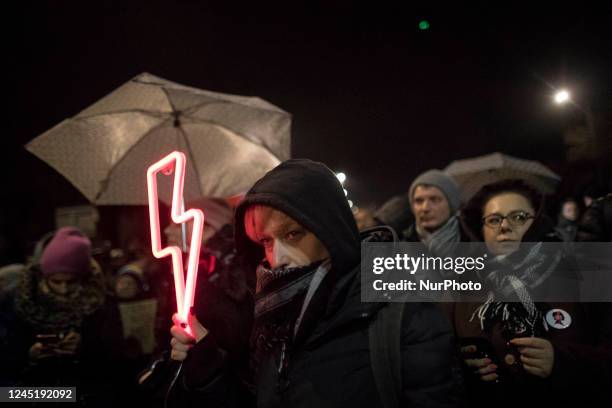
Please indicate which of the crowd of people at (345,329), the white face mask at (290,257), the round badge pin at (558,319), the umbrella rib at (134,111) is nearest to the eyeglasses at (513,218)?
the crowd of people at (345,329)

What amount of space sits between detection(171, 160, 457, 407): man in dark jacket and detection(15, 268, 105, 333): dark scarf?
2.03 metres

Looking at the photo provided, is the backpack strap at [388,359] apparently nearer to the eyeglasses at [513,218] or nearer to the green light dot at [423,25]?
the eyeglasses at [513,218]

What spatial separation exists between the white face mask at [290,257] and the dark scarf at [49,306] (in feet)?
8.30

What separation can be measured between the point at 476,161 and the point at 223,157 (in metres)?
4.62

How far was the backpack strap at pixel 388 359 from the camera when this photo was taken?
5.36ft

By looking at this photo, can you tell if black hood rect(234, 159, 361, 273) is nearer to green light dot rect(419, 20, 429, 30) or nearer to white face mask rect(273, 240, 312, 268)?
white face mask rect(273, 240, 312, 268)

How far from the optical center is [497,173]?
20.5 ft

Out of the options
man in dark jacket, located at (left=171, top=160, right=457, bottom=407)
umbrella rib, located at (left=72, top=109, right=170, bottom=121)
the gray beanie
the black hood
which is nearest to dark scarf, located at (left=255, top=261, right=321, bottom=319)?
man in dark jacket, located at (left=171, top=160, right=457, bottom=407)

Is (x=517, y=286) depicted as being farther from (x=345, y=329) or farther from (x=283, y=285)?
(x=283, y=285)

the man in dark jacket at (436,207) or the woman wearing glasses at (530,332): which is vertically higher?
the man in dark jacket at (436,207)

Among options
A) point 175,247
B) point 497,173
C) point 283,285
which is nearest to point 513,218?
point 283,285

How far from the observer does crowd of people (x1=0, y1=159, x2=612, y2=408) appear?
1696 mm

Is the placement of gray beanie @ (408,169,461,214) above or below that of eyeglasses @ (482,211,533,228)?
above

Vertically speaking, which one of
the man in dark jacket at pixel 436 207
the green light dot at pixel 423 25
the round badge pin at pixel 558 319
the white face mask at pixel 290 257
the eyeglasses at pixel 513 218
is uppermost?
the green light dot at pixel 423 25
